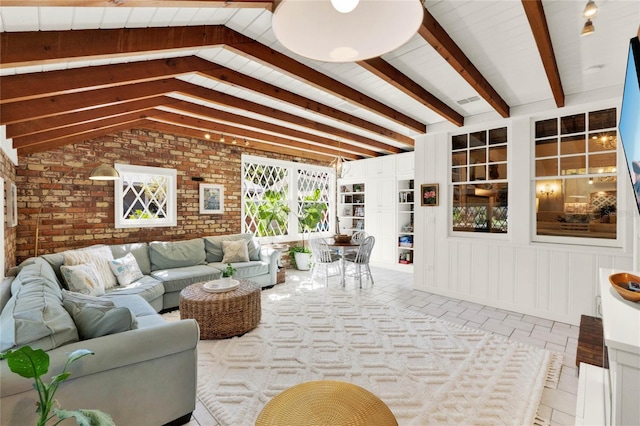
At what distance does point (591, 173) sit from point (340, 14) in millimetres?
3785

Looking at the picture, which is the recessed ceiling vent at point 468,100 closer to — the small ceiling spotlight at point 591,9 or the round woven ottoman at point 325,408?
the small ceiling spotlight at point 591,9

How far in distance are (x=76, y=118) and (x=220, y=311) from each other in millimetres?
2394

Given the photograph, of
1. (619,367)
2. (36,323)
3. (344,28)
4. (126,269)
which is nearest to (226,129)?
(126,269)

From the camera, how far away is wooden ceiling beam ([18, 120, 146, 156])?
3.38 m

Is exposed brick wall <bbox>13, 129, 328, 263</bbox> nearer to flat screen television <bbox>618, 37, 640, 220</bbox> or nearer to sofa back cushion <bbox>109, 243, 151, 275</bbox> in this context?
sofa back cushion <bbox>109, 243, 151, 275</bbox>

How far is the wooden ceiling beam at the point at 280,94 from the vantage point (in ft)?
8.87

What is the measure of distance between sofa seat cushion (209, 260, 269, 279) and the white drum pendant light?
3.67 m

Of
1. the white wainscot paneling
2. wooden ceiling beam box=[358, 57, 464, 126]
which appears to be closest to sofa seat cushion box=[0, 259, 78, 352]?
wooden ceiling beam box=[358, 57, 464, 126]

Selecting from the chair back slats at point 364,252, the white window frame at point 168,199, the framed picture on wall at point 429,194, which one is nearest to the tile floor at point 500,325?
the chair back slats at point 364,252

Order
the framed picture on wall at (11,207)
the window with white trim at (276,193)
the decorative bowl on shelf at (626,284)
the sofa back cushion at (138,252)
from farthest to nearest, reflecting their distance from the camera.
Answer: the window with white trim at (276,193)
the sofa back cushion at (138,252)
the framed picture on wall at (11,207)
the decorative bowl on shelf at (626,284)

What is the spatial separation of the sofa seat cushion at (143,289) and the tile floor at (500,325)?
1676 millimetres

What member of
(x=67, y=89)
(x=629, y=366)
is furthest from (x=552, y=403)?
(x=67, y=89)

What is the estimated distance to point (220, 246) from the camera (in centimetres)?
473

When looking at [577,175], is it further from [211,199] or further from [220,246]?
[211,199]
